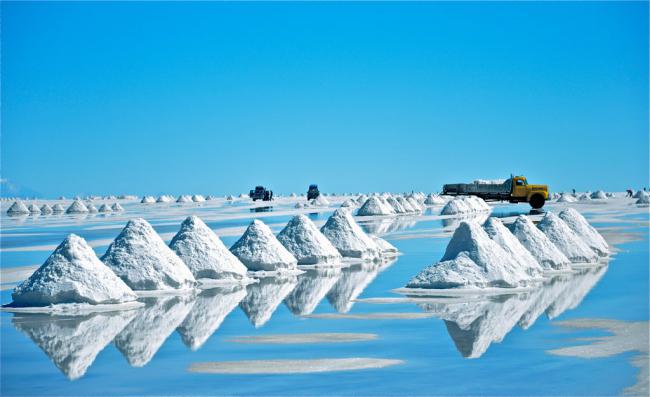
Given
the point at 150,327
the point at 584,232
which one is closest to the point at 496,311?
the point at 150,327

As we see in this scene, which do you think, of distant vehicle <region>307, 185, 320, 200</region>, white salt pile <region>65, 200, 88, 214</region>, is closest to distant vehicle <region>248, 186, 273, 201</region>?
distant vehicle <region>307, 185, 320, 200</region>

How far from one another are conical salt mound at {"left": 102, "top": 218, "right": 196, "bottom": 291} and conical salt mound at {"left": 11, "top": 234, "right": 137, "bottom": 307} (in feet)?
5.32

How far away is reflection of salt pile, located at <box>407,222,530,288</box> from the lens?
1555 centimetres

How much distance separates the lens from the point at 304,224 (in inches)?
835

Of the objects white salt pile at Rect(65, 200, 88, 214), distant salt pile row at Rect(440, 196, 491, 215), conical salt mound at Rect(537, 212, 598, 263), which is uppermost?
white salt pile at Rect(65, 200, 88, 214)

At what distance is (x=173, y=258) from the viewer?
1631 cm

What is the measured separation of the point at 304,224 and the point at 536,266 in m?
6.54

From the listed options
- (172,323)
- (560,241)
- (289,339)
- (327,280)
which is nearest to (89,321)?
(172,323)

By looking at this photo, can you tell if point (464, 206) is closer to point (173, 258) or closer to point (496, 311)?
point (173, 258)

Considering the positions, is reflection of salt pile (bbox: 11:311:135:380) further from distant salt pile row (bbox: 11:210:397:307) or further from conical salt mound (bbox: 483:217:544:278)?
conical salt mound (bbox: 483:217:544:278)

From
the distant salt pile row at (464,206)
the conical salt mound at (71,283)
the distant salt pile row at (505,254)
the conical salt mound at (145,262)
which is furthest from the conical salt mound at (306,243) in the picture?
the distant salt pile row at (464,206)

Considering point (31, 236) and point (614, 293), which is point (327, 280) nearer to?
point (614, 293)

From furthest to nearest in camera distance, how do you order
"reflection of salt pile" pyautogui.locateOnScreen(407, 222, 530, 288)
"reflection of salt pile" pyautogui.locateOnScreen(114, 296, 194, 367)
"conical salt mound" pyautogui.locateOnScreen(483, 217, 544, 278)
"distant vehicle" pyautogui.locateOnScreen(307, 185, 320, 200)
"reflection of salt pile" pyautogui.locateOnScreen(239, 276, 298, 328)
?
"distant vehicle" pyautogui.locateOnScreen(307, 185, 320, 200), "conical salt mound" pyautogui.locateOnScreen(483, 217, 544, 278), "reflection of salt pile" pyautogui.locateOnScreen(407, 222, 530, 288), "reflection of salt pile" pyautogui.locateOnScreen(239, 276, 298, 328), "reflection of salt pile" pyautogui.locateOnScreen(114, 296, 194, 367)

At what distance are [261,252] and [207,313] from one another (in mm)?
6109
